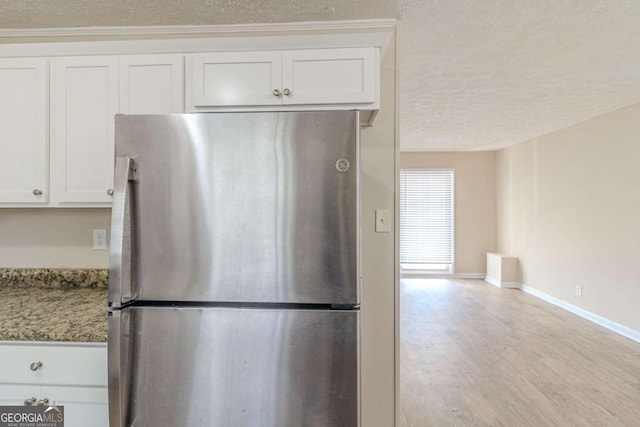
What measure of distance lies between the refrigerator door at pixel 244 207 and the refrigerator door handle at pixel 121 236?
0.01 meters

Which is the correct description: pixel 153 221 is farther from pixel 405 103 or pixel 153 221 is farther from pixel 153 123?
pixel 405 103

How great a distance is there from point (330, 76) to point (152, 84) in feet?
2.75

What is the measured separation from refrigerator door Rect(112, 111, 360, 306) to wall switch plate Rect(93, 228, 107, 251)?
3.21ft

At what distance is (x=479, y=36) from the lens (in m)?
2.10

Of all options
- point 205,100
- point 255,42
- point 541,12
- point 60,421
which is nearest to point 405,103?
point 541,12

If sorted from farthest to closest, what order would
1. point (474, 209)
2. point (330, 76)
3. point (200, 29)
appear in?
point (474, 209) → point (200, 29) → point (330, 76)

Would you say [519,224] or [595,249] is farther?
[519,224]

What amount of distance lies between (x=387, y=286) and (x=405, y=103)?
2.27m

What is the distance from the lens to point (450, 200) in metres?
6.85

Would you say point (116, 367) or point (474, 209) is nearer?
point (116, 367)

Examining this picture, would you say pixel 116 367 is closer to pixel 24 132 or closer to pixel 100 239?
pixel 100 239

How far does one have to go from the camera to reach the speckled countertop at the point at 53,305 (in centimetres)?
134

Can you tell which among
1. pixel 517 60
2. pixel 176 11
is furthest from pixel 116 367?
pixel 517 60

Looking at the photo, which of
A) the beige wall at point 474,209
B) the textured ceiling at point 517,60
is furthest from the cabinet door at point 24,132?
the beige wall at point 474,209
